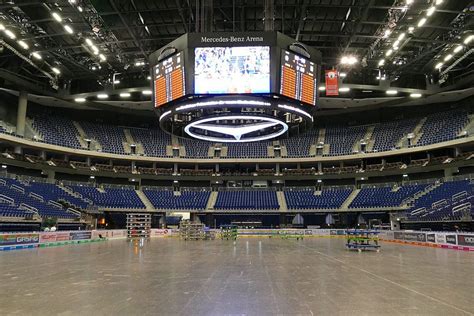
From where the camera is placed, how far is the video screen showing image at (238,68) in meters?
18.1

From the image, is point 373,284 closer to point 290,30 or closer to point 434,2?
point 434,2

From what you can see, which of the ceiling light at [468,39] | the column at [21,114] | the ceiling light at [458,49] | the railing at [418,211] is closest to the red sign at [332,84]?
the ceiling light at [468,39]

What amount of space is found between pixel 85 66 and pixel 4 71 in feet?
30.8

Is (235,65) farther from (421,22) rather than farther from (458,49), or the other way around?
(458,49)

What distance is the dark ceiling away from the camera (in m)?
25.1

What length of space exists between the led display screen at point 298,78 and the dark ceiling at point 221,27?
126 inches

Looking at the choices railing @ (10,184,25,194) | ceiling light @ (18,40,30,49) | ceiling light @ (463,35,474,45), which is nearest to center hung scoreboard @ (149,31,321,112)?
ceiling light @ (18,40,30,49)

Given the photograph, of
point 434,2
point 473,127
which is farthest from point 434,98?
point 434,2

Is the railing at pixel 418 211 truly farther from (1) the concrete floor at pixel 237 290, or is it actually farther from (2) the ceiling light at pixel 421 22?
(1) the concrete floor at pixel 237 290

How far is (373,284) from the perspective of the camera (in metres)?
11.2

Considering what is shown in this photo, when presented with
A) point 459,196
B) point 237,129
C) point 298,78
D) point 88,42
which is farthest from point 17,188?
point 459,196

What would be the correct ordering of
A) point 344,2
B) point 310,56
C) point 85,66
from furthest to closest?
1. point 85,66
2. point 344,2
3. point 310,56

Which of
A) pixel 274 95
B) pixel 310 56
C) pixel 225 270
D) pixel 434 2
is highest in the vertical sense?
pixel 434 2

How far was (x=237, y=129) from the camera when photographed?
2483cm
